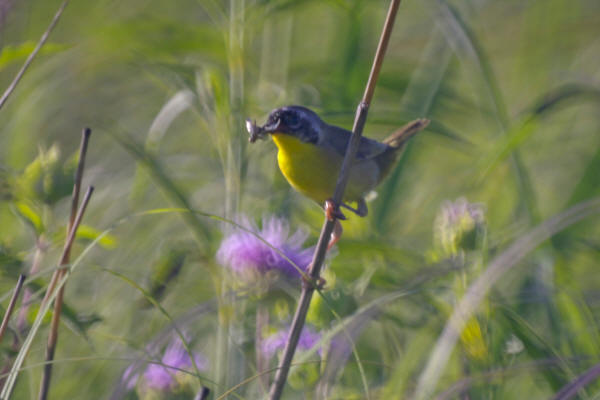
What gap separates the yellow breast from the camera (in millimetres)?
2076

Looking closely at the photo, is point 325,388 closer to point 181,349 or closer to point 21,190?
point 181,349

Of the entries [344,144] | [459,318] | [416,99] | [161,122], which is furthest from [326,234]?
[416,99]

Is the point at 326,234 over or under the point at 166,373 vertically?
over

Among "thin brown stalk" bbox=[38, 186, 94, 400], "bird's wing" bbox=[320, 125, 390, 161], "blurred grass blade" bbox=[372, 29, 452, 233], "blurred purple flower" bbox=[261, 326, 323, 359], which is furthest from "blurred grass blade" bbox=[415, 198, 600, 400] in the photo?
"blurred grass blade" bbox=[372, 29, 452, 233]

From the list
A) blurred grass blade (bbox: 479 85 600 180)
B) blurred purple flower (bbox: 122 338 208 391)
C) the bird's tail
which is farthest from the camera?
the bird's tail

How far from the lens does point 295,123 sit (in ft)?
6.47

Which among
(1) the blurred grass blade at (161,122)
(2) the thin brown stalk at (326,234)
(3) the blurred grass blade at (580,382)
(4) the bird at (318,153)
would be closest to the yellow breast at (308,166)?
(4) the bird at (318,153)

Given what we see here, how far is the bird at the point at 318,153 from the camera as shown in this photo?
6.37ft

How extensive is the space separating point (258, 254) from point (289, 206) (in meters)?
0.44

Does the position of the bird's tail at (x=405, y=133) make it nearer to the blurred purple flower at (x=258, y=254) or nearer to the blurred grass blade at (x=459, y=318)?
the blurred purple flower at (x=258, y=254)

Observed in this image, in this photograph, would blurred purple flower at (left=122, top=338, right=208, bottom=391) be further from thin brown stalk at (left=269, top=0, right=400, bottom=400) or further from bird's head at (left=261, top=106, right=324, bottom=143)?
bird's head at (left=261, top=106, right=324, bottom=143)

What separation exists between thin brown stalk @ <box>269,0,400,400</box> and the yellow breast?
657 millimetres

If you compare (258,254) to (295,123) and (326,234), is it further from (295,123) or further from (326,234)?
(326,234)

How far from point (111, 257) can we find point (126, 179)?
16.2 inches
